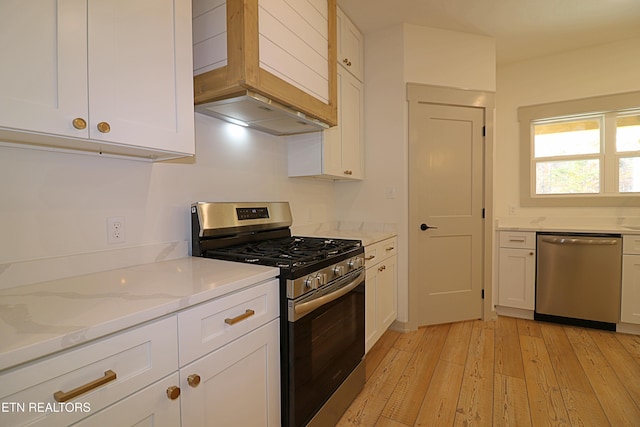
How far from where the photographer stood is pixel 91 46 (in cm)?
92

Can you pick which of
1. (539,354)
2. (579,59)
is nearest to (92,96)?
(539,354)

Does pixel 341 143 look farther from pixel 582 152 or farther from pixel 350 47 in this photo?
pixel 582 152

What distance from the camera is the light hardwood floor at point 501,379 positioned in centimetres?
165

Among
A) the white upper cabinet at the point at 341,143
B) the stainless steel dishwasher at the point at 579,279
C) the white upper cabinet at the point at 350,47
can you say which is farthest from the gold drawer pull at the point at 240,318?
the stainless steel dishwasher at the point at 579,279

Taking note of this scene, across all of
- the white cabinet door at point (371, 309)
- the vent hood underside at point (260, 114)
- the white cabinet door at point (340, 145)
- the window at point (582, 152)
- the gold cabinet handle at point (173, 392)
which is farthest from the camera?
the window at point (582, 152)

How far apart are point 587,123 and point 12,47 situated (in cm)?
440

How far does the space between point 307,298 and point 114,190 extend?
0.93m

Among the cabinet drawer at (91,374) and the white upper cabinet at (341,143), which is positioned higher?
the white upper cabinet at (341,143)

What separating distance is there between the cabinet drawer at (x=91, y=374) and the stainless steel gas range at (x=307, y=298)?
1.69ft

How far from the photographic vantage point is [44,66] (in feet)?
2.72

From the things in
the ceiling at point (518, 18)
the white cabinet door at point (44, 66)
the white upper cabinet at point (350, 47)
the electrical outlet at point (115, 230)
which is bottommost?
the electrical outlet at point (115, 230)

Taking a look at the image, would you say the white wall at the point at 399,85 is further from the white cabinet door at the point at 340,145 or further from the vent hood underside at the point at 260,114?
the vent hood underside at the point at 260,114

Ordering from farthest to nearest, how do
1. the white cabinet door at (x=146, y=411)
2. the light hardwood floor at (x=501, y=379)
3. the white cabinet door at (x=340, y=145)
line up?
the white cabinet door at (x=340, y=145) < the light hardwood floor at (x=501, y=379) < the white cabinet door at (x=146, y=411)

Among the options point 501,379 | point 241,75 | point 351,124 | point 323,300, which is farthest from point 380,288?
point 241,75
